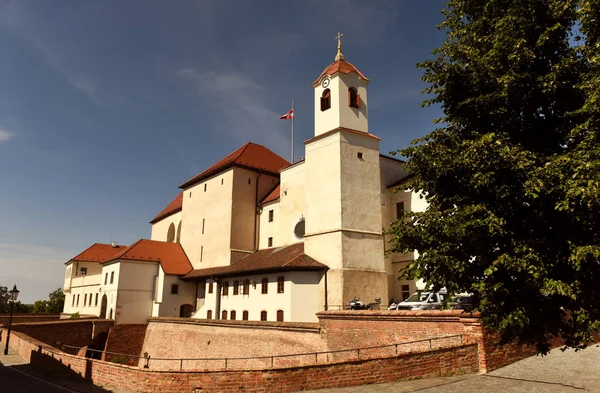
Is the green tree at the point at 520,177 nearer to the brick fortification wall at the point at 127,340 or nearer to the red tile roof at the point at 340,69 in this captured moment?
the red tile roof at the point at 340,69

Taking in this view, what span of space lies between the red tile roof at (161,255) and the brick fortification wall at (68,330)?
5.90 meters

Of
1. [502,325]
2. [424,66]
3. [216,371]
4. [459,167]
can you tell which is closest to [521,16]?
[424,66]

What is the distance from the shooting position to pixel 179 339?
32.9 meters

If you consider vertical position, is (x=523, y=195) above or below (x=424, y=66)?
below

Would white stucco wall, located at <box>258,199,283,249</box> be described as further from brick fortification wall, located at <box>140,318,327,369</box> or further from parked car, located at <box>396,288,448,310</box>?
parked car, located at <box>396,288,448,310</box>

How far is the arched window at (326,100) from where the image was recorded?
30.2 meters

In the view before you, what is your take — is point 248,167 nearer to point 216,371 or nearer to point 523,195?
point 216,371

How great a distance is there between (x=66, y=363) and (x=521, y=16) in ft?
63.4

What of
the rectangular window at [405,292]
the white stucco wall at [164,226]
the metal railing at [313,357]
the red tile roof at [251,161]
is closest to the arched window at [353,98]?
the rectangular window at [405,292]

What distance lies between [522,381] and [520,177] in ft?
22.3

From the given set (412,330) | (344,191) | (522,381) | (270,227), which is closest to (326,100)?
(344,191)

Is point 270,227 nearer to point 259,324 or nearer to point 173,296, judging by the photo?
point 173,296

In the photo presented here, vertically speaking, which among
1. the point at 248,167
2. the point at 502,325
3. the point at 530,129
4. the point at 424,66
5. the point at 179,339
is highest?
the point at 248,167

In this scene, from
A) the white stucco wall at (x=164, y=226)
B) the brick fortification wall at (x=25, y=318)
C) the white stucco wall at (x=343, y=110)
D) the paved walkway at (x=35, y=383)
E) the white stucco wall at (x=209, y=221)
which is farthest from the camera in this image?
the white stucco wall at (x=164, y=226)
